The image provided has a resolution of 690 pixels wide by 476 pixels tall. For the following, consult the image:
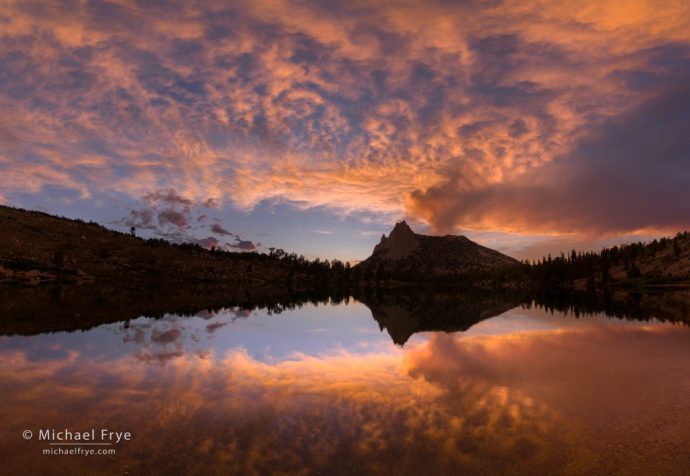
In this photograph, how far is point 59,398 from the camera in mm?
14328

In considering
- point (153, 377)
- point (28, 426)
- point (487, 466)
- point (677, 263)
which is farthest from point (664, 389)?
point (677, 263)

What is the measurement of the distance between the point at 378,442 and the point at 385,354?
13.9 m

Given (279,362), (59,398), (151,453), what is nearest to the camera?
(151,453)

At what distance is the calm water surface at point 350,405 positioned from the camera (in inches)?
373

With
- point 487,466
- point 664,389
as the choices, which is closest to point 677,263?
point 664,389

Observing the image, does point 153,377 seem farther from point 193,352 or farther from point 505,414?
point 505,414

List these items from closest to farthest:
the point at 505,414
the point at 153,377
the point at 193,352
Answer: the point at 505,414
the point at 153,377
the point at 193,352

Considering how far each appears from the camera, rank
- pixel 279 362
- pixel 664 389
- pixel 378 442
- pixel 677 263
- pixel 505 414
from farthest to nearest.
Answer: pixel 677 263
pixel 279 362
pixel 664 389
pixel 505 414
pixel 378 442

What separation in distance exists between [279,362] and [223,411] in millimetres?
8818

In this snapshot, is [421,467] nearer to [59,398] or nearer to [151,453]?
[151,453]

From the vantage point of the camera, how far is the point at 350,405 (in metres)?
13.9

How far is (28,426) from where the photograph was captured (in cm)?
1155

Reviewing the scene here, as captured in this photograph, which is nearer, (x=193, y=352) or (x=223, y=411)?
(x=223, y=411)

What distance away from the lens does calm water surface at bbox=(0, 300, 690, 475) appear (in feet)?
31.1
